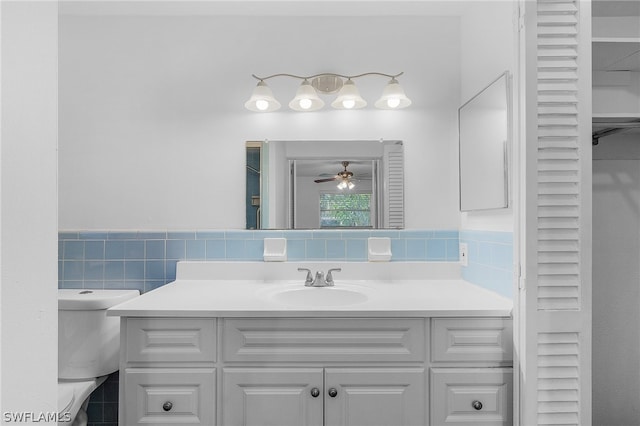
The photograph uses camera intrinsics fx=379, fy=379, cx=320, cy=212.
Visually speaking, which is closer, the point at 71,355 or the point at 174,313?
the point at 174,313

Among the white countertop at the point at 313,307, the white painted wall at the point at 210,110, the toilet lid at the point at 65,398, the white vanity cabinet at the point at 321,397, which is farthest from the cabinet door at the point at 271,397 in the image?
the white painted wall at the point at 210,110

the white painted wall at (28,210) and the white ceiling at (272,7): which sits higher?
the white ceiling at (272,7)

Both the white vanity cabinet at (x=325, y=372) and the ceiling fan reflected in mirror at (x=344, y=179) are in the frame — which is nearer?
the white vanity cabinet at (x=325, y=372)

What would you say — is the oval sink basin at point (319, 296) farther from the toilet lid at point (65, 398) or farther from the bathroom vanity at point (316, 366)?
the toilet lid at point (65, 398)

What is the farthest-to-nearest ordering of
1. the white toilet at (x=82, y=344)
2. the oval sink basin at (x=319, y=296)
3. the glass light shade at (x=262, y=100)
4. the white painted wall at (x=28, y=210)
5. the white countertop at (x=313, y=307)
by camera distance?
the glass light shade at (x=262, y=100) → the oval sink basin at (x=319, y=296) → the white toilet at (x=82, y=344) → the white countertop at (x=313, y=307) → the white painted wall at (x=28, y=210)

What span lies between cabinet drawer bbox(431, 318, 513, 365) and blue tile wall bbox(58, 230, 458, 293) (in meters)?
0.61

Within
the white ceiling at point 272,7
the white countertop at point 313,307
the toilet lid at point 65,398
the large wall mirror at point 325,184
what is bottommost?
the toilet lid at point 65,398

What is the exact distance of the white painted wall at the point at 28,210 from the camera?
0.56 meters

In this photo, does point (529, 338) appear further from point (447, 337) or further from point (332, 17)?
point (332, 17)

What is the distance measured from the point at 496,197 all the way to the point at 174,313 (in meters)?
1.34

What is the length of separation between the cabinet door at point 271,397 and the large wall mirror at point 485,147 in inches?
40.0

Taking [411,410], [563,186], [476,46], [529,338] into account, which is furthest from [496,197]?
[411,410]

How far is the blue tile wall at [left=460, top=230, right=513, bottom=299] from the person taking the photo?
4.97 feet

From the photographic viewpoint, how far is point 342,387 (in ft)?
4.54
